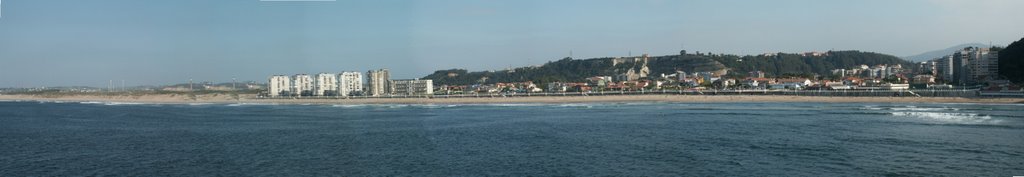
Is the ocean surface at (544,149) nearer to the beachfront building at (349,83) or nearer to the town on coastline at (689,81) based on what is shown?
the town on coastline at (689,81)

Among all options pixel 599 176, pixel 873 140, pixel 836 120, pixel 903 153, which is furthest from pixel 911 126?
pixel 599 176

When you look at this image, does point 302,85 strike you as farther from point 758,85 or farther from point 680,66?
point 680,66

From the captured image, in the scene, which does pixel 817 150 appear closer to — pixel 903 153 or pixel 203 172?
pixel 903 153

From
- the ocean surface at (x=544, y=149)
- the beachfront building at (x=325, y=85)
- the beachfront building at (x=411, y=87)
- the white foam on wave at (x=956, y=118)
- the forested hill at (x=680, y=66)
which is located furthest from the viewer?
the forested hill at (x=680, y=66)

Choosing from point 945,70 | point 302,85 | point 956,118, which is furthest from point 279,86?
point 956,118

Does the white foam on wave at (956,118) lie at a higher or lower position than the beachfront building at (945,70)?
lower

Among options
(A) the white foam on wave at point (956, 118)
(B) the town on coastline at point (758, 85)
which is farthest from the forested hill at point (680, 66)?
(A) the white foam on wave at point (956, 118)
